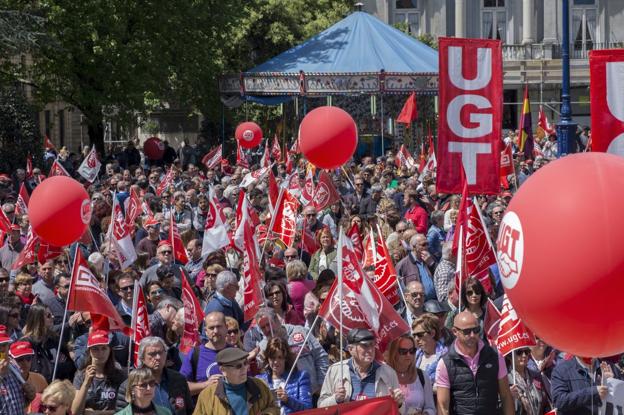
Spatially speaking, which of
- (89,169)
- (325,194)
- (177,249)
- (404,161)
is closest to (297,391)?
(177,249)

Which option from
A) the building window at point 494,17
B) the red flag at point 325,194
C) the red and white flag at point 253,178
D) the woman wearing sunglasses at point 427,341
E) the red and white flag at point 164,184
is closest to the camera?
the woman wearing sunglasses at point 427,341

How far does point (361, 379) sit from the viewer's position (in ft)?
24.1

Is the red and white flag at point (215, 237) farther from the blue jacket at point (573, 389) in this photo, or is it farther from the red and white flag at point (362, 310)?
the blue jacket at point (573, 389)

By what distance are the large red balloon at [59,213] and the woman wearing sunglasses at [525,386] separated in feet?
17.6

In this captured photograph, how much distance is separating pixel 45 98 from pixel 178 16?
13.6ft

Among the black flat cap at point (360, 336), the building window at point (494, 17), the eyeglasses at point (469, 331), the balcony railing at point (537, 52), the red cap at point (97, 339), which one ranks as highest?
the building window at point (494, 17)

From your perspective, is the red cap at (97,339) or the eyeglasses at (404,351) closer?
the eyeglasses at (404,351)

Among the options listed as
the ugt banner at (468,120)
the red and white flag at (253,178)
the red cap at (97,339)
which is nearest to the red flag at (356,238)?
the ugt banner at (468,120)

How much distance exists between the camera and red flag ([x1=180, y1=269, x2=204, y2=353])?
9031 mm

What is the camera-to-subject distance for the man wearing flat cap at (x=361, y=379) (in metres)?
7.30

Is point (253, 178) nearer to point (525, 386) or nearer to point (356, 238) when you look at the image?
point (356, 238)

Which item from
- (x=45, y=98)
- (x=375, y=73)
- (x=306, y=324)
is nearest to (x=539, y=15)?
(x=375, y=73)

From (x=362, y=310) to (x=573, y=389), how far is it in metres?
1.45

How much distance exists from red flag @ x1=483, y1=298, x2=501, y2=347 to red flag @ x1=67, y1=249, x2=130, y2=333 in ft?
8.43
